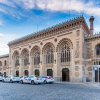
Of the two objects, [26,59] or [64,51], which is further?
[26,59]

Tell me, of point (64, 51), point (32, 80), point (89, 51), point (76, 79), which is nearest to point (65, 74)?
point (76, 79)

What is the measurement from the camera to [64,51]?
28172 mm

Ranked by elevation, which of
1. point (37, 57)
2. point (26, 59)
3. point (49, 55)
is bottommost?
point (26, 59)

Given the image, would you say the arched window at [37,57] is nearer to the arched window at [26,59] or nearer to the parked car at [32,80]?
the arched window at [26,59]

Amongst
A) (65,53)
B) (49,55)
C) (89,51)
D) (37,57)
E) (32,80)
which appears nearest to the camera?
(32,80)

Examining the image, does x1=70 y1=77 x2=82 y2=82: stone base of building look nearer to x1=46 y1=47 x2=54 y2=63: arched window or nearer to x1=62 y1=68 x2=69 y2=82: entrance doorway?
x1=62 y1=68 x2=69 y2=82: entrance doorway

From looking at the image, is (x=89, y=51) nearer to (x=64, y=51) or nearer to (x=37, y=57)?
(x=64, y=51)

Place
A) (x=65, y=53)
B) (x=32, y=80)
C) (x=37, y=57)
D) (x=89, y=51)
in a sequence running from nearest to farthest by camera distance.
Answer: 1. (x=32, y=80)
2. (x=89, y=51)
3. (x=65, y=53)
4. (x=37, y=57)

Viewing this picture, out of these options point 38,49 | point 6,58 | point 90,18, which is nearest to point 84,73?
point 38,49

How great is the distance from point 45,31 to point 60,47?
A: 591 cm

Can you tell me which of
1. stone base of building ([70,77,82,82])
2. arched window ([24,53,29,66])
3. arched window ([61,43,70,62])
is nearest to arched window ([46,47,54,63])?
arched window ([61,43,70,62])

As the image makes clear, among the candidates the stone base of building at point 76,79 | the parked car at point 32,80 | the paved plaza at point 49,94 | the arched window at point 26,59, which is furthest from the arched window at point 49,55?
the paved plaza at point 49,94

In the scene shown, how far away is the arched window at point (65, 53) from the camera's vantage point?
27.6m

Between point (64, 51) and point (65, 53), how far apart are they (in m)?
0.53
